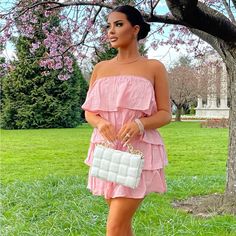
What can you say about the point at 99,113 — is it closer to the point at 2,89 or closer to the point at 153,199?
the point at 153,199

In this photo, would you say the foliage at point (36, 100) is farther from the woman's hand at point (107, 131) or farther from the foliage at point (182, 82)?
the woman's hand at point (107, 131)

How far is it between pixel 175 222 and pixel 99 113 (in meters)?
1.89

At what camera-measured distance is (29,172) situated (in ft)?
24.2

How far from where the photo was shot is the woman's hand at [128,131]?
6.53ft

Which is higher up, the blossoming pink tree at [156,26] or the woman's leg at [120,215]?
the blossoming pink tree at [156,26]

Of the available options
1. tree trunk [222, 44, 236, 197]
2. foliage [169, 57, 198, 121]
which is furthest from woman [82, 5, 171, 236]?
foliage [169, 57, 198, 121]

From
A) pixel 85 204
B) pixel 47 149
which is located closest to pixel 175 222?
pixel 85 204

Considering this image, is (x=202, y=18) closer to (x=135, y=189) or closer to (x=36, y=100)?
(x=135, y=189)

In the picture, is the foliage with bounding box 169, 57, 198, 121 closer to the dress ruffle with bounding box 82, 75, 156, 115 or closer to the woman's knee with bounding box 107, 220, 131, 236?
the dress ruffle with bounding box 82, 75, 156, 115

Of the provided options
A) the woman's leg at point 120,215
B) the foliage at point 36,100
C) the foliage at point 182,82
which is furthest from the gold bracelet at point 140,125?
the foliage at point 182,82

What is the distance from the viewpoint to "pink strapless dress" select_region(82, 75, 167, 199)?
2.07 m

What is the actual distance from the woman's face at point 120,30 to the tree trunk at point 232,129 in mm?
2434

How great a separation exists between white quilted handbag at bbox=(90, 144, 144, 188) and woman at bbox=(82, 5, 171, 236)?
6cm

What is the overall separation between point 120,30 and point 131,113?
42cm
